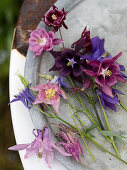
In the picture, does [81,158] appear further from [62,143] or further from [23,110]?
[23,110]

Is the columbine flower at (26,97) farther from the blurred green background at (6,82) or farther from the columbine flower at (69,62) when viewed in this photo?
the blurred green background at (6,82)

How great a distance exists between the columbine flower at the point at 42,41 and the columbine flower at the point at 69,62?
0.14ft

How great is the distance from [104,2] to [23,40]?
0.76 feet

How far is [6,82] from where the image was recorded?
4.21 ft

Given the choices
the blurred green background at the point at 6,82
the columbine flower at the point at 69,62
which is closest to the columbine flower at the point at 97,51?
the columbine flower at the point at 69,62

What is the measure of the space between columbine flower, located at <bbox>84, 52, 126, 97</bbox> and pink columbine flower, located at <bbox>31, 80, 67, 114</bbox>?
8cm

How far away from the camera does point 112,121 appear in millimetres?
608

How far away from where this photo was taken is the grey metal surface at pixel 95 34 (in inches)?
23.7

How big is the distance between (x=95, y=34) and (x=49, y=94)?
0.20m

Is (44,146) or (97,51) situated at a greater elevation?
(97,51)

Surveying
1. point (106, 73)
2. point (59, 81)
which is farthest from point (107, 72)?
point (59, 81)

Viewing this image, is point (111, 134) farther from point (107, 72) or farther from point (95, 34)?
point (95, 34)

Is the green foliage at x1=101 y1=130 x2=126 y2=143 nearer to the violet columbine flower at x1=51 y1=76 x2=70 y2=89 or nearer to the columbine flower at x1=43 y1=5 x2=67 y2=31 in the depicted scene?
the violet columbine flower at x1=51 y1=76 x2=70 y2=89

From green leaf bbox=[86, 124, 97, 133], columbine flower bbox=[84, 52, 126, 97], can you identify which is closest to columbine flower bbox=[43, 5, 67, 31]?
columbine flower bbox=[84, 52, 126, 97]
